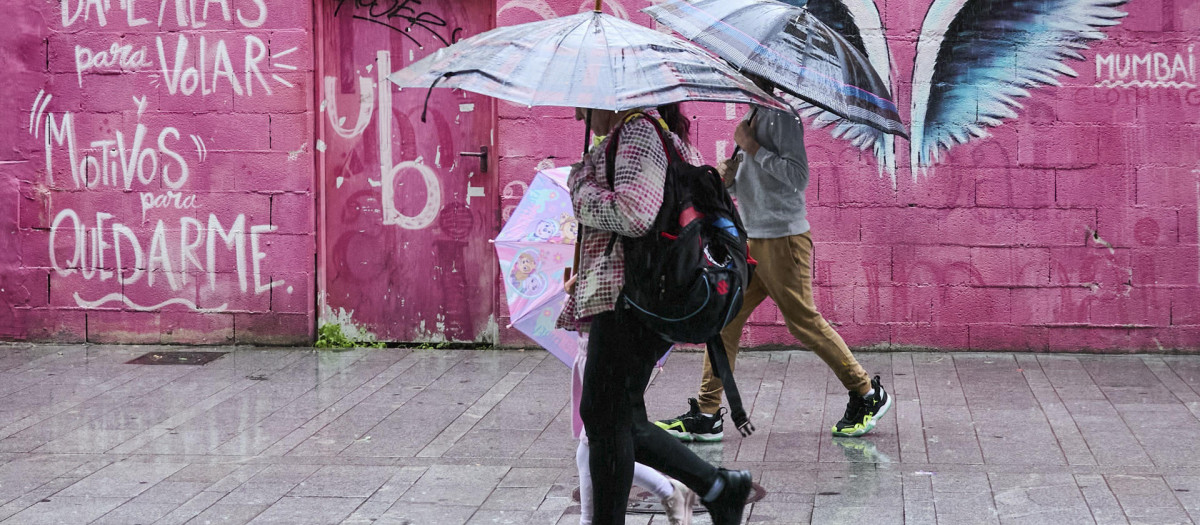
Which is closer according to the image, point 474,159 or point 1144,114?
point 1144,114

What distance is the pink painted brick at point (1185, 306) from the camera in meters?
7.82

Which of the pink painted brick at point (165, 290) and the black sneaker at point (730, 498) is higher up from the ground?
the pink painted brick at point (165, 290)

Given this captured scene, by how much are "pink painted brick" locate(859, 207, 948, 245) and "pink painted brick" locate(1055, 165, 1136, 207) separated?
2.29 ft

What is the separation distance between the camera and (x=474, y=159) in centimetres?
828

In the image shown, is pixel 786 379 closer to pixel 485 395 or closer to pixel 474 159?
pixel 485 395

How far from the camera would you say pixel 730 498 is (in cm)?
429

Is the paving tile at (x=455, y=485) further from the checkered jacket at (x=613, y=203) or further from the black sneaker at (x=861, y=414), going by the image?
the black sneaker at (x=861, y=414)

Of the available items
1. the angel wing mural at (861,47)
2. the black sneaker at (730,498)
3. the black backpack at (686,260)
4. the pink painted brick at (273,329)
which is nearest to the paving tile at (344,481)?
the black sneaker at (730,498)

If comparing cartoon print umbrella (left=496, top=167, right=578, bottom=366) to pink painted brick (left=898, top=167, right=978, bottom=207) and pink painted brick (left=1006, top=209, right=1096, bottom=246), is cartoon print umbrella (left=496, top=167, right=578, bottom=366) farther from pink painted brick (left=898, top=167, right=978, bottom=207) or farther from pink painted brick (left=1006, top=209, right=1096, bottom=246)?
pink painted brick (left=1006, top=209, right=1096, bottom=246)

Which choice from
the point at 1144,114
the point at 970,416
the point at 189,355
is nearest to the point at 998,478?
the point at 970,416

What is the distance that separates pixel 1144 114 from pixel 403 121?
4.44m

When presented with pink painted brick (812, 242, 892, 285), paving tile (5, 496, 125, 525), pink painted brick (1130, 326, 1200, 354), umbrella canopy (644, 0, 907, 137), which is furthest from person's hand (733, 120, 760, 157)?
pink painted brick (1130, 326, 1200, 354)

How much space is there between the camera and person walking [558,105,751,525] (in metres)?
3.91

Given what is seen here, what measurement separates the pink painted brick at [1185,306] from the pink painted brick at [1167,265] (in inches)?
1.9
